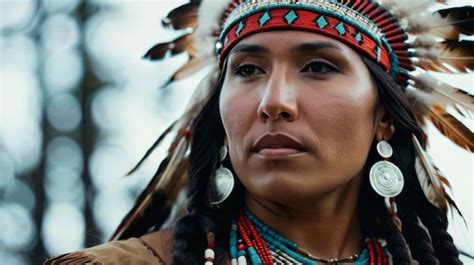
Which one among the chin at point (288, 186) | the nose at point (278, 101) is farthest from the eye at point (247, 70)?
the chin at point (288, 186)

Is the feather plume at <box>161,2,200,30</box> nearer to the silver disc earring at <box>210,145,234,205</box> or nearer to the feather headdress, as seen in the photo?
the feather headdress

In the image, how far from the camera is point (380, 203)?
379 centimetres

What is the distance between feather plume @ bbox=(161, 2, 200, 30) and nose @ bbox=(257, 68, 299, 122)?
787 millimetres

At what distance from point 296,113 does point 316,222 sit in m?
0.49

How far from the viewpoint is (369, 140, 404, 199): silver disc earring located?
363cm

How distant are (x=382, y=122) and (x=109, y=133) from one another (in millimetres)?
4792

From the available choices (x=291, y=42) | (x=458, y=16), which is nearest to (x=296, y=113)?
(x=291, y=42)

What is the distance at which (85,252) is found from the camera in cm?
329

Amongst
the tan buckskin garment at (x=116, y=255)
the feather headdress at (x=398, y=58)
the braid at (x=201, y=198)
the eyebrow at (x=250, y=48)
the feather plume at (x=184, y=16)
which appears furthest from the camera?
the feather plume at (x=184, y=16)

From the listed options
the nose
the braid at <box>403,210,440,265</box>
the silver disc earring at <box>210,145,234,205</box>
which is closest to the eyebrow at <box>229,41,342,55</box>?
the nose

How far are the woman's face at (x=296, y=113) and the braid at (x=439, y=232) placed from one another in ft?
1.48

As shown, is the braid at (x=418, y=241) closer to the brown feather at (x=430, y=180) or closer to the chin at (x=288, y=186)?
the brown feather at (x=430, y=180)

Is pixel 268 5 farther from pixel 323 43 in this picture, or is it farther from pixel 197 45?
pixel 197 45

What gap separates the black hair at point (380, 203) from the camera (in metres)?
3.53
